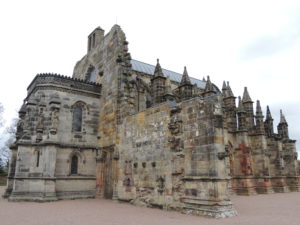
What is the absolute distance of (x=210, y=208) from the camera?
30.8ft

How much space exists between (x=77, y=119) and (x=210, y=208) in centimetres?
1130

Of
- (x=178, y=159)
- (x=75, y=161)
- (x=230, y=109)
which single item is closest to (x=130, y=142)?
(x=178, y=159)

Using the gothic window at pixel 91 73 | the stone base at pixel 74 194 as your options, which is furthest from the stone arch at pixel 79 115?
the gothic window at pixel 91 73

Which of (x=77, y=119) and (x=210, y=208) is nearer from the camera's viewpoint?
(x=210, y=208)

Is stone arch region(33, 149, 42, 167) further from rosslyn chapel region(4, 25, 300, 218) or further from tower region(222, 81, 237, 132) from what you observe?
tower region(222, 81, 237, 132)

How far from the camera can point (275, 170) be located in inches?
984

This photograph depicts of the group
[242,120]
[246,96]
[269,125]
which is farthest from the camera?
[269,125]

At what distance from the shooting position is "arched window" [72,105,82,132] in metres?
17.3

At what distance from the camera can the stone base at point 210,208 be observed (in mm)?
9166

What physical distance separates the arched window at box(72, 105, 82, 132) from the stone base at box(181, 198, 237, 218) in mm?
9990

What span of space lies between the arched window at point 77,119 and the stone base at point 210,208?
999 centimetres

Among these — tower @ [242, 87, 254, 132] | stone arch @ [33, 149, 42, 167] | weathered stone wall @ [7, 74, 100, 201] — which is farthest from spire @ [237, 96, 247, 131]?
stone arch @ [33, 149, 42, 167]

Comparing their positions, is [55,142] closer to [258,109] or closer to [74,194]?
[74,194]

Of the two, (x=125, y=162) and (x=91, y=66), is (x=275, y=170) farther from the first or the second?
(x=91, y=66)
